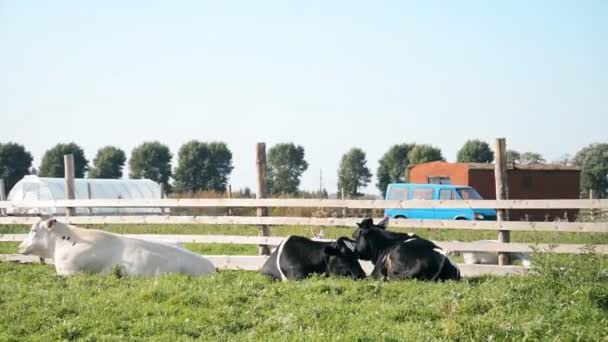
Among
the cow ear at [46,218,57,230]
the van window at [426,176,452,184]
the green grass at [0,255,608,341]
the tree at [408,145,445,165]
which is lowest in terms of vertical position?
the green grass at [0,255,608,341]

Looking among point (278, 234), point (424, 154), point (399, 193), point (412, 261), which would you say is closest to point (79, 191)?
point (399, 193)

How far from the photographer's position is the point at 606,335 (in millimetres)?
5625

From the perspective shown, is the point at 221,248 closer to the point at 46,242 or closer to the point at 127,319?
the point at 46,242

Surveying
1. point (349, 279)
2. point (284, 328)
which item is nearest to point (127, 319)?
point (284, 328)

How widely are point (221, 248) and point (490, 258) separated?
5247 mm

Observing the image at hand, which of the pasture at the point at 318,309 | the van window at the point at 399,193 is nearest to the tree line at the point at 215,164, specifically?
the van window at the point at 399,193

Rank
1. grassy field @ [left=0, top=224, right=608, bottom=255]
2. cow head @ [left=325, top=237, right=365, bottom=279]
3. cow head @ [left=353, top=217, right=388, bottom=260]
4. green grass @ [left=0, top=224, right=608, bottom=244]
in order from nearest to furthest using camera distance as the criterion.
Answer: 1. cow head @ [left=325, top=237, right=365, bottom=279]
2. cow head @ [left=353, top=217, right=388, bottom=260]
3. grassy field @ [left=0, top=224, right=608, bottom=255]
4. green grass @ [left=0, top=224, right=608, bottom=244]

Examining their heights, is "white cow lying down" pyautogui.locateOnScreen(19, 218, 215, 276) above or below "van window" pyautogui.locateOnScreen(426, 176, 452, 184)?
below

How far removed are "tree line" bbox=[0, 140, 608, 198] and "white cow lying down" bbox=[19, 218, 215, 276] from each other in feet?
145

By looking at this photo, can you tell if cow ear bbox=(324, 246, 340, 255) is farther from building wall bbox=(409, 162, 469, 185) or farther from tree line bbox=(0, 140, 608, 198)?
tree line bbox=(0, 140, 608, 198)

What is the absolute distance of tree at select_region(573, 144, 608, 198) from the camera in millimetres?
55219

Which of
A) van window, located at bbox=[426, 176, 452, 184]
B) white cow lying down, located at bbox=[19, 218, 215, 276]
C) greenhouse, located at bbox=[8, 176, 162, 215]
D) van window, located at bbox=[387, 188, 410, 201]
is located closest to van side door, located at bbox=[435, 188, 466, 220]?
van window, located at bbox=[387, 188, 410, 201]

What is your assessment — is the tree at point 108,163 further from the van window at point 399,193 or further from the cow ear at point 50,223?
the cow ear at point 50,223

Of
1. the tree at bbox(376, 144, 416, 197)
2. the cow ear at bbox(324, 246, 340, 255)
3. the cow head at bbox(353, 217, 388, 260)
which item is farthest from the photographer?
the tree at bbox(376, 144, 416, 197)
